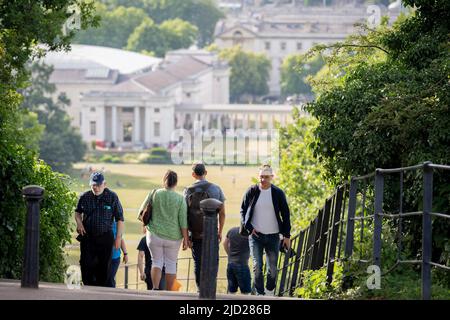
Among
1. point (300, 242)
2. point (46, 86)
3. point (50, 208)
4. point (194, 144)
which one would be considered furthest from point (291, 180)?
point (194, 144)

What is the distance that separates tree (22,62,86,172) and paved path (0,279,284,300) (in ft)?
246

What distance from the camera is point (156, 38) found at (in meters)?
160

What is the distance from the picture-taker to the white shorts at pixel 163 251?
43.1 ft

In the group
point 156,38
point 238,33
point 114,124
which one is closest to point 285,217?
point 114,124

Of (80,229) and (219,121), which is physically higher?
(219,121)

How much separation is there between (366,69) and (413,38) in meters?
0.58

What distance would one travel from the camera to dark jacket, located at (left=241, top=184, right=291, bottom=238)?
1344 centimetres

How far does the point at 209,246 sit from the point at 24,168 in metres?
3.91

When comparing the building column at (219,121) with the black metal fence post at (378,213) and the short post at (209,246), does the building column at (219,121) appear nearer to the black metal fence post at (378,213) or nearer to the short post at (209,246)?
the black metal fence post at (378,213)

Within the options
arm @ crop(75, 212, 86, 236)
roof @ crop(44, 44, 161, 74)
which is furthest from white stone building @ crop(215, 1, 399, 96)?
arm @ crop(75, 212, 86, 236)

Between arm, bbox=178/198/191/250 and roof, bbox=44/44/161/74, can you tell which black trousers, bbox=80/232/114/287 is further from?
roof, bbox=44/44/161/74

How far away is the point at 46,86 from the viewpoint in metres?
94.2

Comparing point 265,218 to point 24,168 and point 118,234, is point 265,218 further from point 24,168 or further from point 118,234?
point 24,168

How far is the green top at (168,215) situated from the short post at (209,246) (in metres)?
2.42
